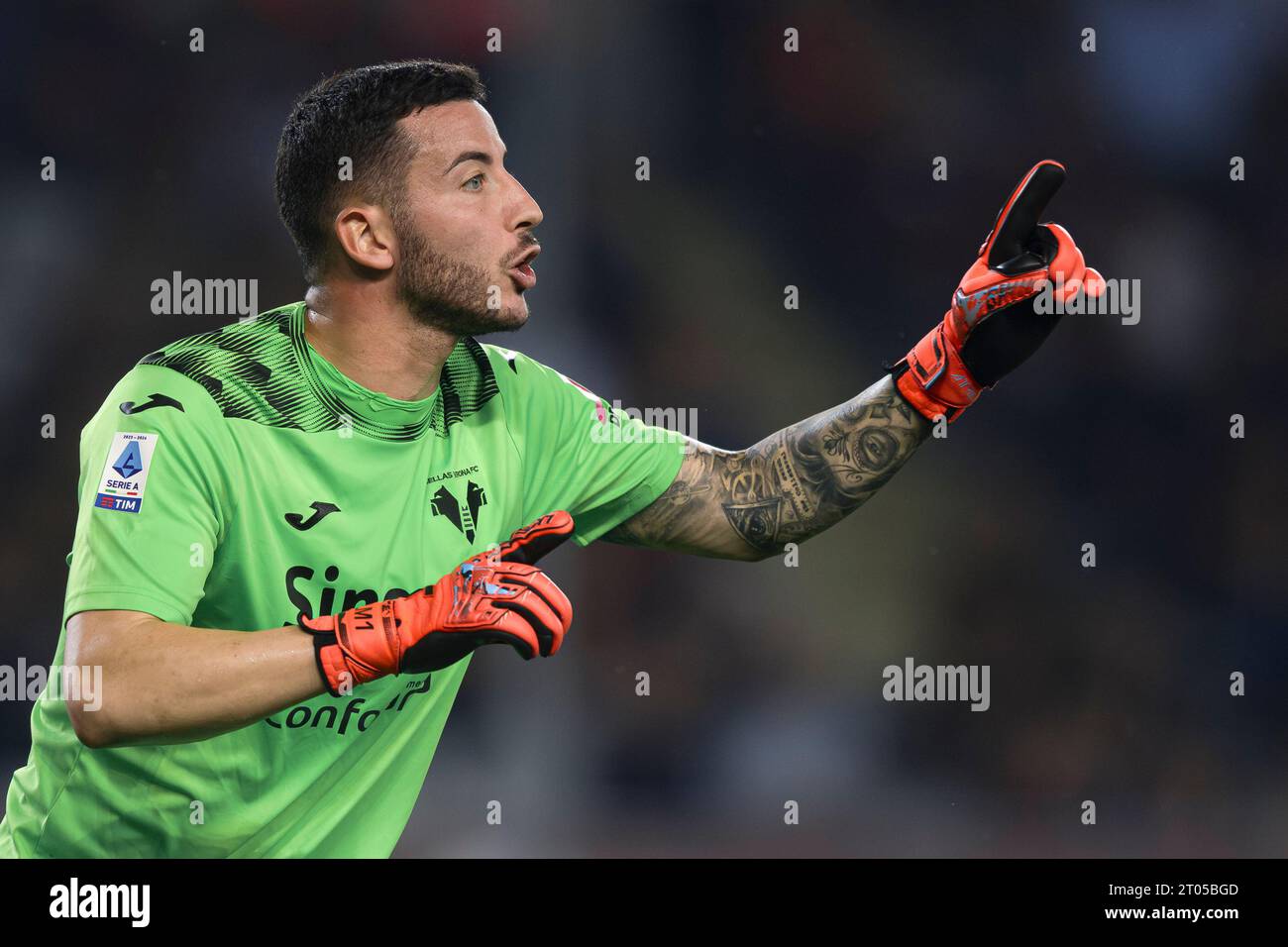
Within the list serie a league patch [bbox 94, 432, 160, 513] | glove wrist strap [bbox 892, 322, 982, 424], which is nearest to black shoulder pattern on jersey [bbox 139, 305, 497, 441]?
serie a league patch [bbox 94, 432, 160, 513]

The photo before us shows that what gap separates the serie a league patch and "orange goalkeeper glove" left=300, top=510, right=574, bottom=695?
343 millimetres

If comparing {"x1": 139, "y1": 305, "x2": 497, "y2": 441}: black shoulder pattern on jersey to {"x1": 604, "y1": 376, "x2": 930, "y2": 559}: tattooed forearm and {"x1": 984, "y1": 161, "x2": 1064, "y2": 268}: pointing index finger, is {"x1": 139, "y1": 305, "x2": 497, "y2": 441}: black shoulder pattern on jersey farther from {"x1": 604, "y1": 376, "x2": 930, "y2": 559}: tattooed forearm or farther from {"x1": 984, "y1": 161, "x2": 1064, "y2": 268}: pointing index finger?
{"x1": 984, "y1": 161, "x2": 1064, "y2": 268}: pointing index finger

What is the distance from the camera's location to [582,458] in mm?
2846

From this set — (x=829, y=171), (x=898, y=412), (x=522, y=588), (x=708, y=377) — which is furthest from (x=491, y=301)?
(x=829, y=171)

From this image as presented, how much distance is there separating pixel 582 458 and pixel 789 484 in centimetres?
42

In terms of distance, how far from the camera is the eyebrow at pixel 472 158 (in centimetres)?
264

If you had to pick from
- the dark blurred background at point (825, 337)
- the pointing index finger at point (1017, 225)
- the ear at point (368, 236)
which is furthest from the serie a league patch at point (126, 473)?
the dark blurred background at point (825, 337)

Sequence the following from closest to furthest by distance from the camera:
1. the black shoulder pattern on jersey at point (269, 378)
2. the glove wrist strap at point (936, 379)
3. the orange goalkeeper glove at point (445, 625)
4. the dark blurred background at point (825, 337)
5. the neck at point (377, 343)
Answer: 1. the orange goalkeeper glove at point (445, 625)
2. the black shoulder pattern on jersey at point (269, 378)
3. the neck at point (377, 343)
4. the glove wrist strap at point (936, 379)
5. the dark blurred background at point (825, 337)

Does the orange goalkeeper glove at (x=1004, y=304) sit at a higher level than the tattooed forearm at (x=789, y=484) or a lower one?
higher

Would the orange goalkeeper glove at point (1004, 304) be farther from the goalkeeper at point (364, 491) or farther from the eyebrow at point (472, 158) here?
the eyebrow at point (472, 158)

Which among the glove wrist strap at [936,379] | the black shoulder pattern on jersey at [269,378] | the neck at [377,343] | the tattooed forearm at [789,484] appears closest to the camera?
the black shoulder pattern on jersey at [269,378]

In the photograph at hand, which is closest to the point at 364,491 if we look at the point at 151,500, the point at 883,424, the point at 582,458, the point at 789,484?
the point at 151,500

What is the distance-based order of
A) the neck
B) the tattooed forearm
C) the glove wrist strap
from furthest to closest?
the tattooed forearm
the glove wrist strap
the neck

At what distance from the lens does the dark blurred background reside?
460 centimetres
